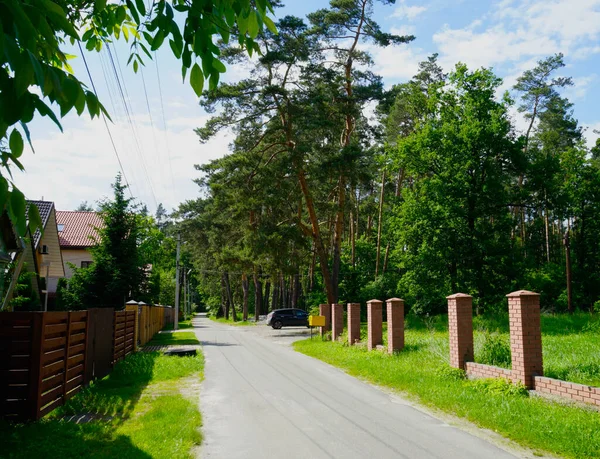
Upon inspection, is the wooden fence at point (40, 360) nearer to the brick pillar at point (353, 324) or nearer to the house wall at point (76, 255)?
the brick pillar at point (353, 324)

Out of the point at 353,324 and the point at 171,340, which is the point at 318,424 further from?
the point at 171,340

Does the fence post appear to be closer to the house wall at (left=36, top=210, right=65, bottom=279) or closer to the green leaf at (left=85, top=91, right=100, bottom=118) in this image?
the green leaf at (left=85, top=91, right=100, bottom=118)

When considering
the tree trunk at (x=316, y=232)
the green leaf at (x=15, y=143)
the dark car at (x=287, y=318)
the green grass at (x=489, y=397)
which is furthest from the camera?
the dark car at (x=287, y=318)

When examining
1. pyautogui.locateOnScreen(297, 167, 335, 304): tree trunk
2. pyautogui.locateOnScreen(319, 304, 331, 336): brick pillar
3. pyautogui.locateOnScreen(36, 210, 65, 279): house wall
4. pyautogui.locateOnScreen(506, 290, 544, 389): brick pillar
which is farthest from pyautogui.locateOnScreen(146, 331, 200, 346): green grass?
pyautogui.locateOnScreen(506, 290, 544, 389): brick pillar

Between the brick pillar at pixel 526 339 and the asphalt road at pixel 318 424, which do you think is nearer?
the asphalt road at pixel 318 424

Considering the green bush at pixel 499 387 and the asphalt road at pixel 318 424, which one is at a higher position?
the green bush at pixel 499 387

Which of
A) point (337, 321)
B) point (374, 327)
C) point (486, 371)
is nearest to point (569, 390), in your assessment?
point (486, 371)

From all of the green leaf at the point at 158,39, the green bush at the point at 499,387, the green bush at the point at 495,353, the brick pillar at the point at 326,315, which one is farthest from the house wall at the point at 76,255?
the green leaf at the point at 158,39

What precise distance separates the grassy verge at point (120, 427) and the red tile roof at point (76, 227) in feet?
115

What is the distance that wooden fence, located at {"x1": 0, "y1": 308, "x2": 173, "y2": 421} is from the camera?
6.53m

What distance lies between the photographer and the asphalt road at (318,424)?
5.86m

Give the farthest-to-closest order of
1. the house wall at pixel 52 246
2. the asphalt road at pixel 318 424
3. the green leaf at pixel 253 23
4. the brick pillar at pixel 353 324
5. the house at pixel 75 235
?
the house at pixel 75 235 → the house wall at pixel 52 246 → the brick pillar at pixel 353 324 → the asphalt road at pixel 318 424 → the green leaf at pixel 253 23

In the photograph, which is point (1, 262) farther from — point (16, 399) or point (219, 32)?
point (219, 32)

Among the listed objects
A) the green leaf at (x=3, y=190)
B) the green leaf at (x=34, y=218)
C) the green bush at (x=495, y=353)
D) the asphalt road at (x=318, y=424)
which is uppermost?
the green leaf at (x=3, y=190)
